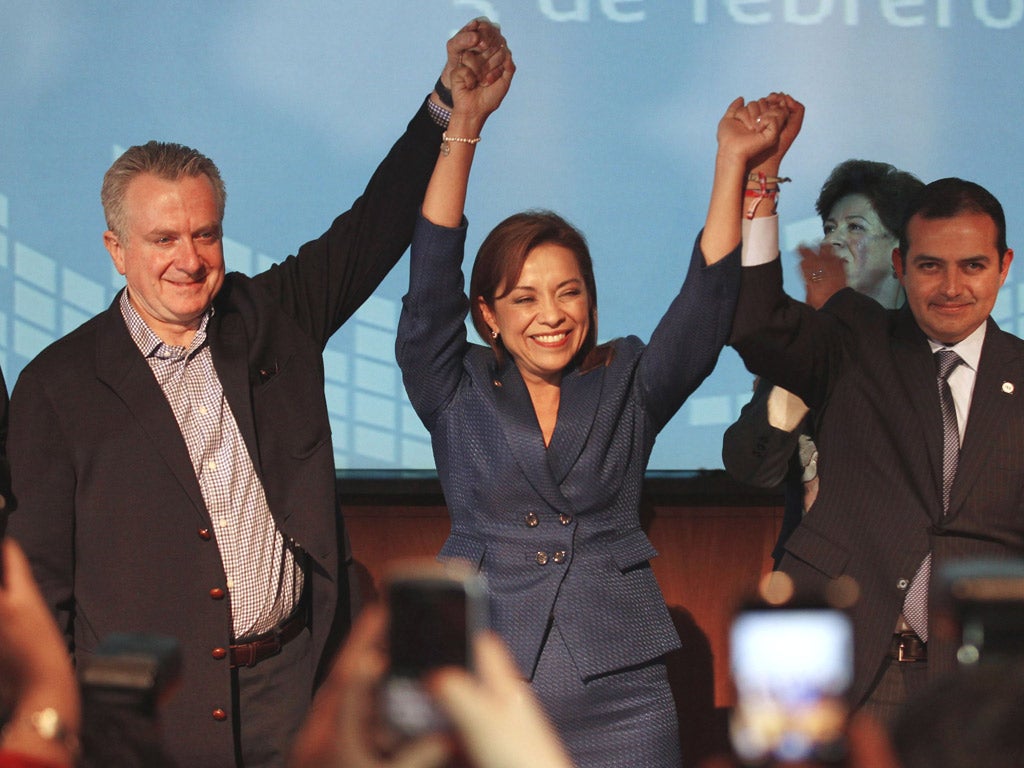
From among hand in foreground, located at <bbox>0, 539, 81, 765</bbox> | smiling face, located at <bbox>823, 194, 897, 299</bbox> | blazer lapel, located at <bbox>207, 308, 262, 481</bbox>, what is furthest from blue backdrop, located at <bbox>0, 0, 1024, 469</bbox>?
hand in foreground, located at <bbox>0, 539, 81, 765</bbox>

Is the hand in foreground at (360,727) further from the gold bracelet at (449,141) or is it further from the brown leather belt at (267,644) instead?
the gold bracelet at (449,141)

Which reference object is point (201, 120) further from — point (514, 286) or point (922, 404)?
point (922, 404)

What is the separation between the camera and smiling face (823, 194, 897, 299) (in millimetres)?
2764

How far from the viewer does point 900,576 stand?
7.20 ft

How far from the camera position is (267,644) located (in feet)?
7.13

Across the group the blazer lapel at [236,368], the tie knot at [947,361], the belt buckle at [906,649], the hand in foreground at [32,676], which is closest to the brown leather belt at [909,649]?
the belt buckle at [906,649]

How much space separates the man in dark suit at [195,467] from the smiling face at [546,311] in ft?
0.84

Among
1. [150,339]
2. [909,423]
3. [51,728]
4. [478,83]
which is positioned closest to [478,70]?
[478,83]

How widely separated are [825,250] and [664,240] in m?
0.46

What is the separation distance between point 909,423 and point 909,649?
371 millimetres

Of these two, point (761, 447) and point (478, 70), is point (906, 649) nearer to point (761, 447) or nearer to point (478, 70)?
point (761, 447)

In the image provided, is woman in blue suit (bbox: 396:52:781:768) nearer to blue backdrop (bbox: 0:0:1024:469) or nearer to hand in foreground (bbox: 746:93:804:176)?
hand in foreground (bbox: 746:93:804:176)

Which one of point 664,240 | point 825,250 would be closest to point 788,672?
point 825,250

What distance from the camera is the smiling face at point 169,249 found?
7.14 ft
